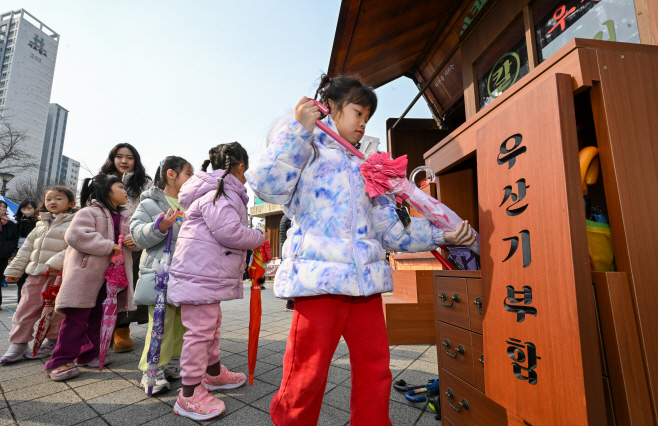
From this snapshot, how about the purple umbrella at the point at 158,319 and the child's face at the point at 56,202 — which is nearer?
the purple umbrella at the point at 158,319

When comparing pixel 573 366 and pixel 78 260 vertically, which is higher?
pixel 78 260

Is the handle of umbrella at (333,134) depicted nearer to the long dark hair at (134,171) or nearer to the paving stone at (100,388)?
the paving stone at (100,388)

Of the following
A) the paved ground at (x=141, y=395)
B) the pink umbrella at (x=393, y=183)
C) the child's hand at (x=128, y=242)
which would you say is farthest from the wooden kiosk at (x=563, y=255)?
the child's hand at (x=128, y=242)

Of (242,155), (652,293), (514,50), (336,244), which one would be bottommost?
(652,293)

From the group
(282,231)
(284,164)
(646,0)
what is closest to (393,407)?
(284,164)

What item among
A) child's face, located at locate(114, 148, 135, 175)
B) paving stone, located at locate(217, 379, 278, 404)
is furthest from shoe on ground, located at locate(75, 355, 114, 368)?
child's face, located at locate(114, 148, 135, 175)

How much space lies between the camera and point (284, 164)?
1.29m

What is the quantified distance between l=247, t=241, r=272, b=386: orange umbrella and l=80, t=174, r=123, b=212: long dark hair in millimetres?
1509

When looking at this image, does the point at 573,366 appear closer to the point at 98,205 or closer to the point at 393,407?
the point at 393,407

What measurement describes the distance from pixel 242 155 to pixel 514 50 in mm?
2128

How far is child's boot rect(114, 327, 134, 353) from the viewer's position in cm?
305

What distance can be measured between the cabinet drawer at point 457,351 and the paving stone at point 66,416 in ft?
6.28

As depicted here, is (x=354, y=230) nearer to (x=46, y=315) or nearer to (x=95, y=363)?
(x=95, y=363)

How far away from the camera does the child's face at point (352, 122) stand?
150 cm
